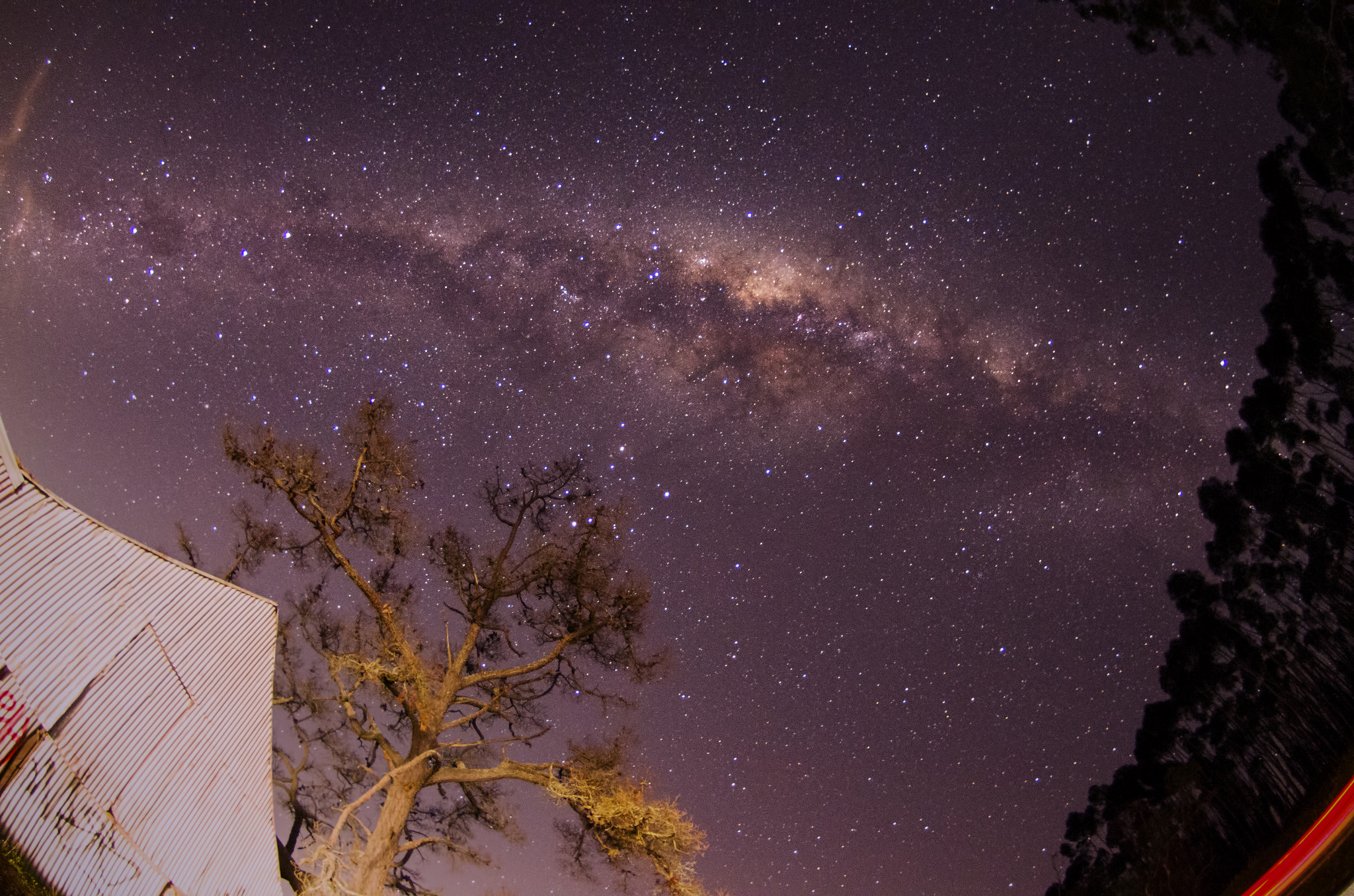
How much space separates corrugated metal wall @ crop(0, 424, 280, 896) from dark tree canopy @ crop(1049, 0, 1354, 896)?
1725 cm

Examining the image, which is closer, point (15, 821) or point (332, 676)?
point (15, 821)

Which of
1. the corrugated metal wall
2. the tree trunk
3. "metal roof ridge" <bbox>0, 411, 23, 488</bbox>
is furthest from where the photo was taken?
the tree trunk

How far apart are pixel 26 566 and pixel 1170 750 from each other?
1078 inches

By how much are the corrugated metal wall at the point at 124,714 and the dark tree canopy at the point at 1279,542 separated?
56.6ft

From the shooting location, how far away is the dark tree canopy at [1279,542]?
477 inches

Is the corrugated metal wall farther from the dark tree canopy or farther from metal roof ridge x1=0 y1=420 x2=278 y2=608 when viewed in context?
the dark tree canopy

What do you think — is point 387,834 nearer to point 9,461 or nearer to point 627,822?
point 627,822

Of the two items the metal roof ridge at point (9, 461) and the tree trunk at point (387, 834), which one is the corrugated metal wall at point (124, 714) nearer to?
the metal roof ridge at point (9, 461)

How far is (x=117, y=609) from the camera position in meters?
7.97

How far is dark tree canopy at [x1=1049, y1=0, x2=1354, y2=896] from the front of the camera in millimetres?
12125

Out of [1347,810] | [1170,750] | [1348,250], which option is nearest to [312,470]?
[1347,810]

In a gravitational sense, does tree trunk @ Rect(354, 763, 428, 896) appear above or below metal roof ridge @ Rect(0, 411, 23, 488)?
below

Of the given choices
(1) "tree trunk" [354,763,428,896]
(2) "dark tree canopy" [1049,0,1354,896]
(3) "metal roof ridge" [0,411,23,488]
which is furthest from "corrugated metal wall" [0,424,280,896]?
(2) "dark tree canopy" [1049,0,1354,896]

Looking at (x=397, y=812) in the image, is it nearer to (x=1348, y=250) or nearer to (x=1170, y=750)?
(x=1348, y=250)
